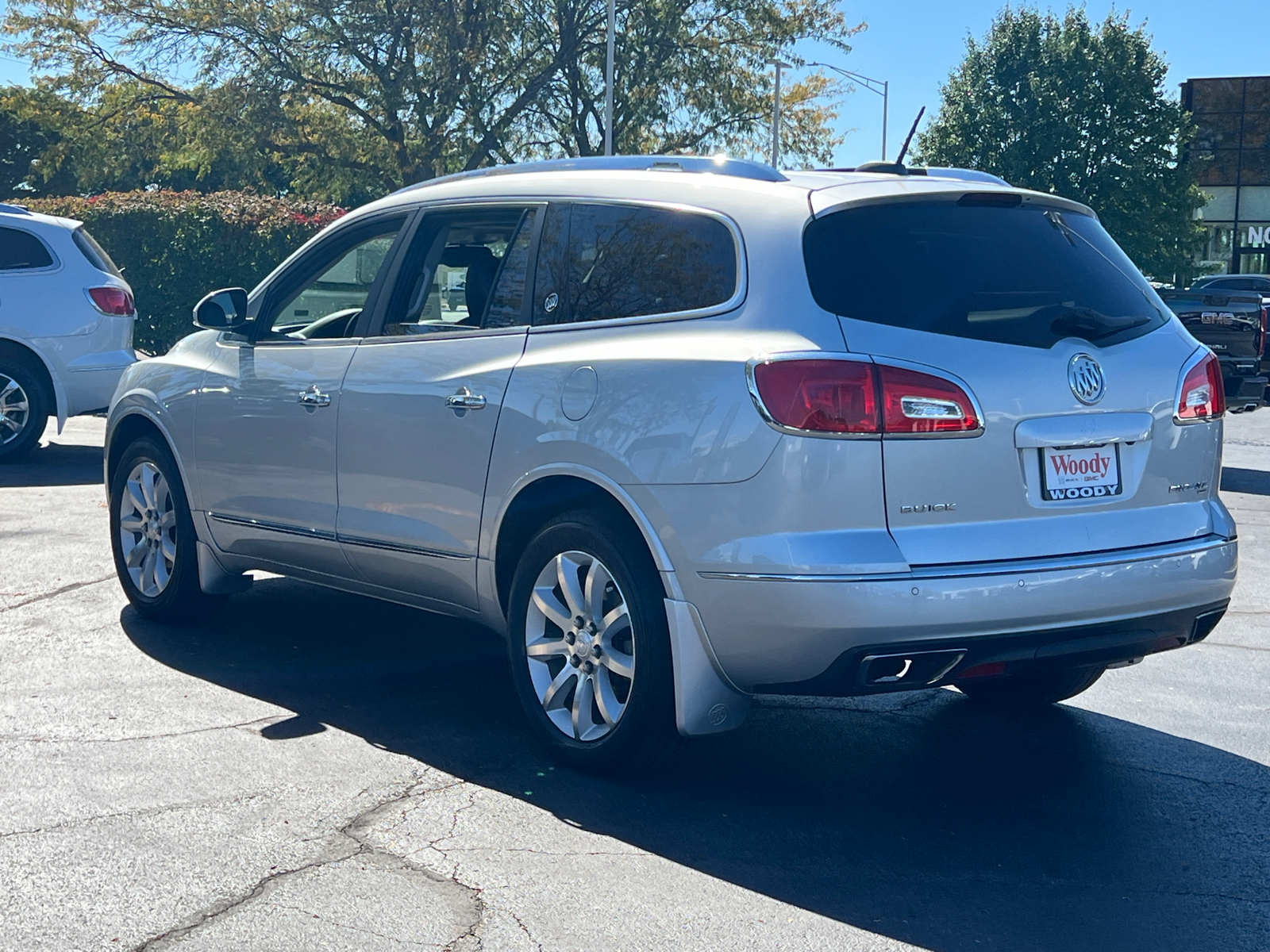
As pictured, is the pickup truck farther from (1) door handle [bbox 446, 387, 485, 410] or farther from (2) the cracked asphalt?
(1) door handle [bbox 446, 387, 485, 410]

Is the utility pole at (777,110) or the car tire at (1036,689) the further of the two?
the utility pole at (777,110)

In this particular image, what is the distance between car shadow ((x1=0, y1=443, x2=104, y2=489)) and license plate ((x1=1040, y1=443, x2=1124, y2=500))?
8.45 meters

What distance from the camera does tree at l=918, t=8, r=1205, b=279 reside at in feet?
149

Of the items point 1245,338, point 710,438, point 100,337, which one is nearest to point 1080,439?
point 710,438

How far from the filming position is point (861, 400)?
4039 mm

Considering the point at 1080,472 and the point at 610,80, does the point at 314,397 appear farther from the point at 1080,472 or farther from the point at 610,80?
the point at 610,80

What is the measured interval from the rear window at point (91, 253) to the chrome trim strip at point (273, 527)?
7015 mm

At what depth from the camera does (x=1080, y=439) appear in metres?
4.28

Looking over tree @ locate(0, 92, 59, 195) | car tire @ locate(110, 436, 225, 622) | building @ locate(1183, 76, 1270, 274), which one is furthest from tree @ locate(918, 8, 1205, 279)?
car tire @ locate(110, 436, 225, 622)

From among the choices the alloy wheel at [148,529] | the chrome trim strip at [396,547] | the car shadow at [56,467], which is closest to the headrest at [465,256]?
the chrome trim strip at [396,547]

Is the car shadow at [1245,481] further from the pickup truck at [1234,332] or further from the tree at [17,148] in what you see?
the tree at [17,148]

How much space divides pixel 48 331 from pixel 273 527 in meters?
7.07

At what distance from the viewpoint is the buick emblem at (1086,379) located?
429 centimetres

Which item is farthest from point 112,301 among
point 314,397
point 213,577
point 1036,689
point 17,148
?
point 17,148
